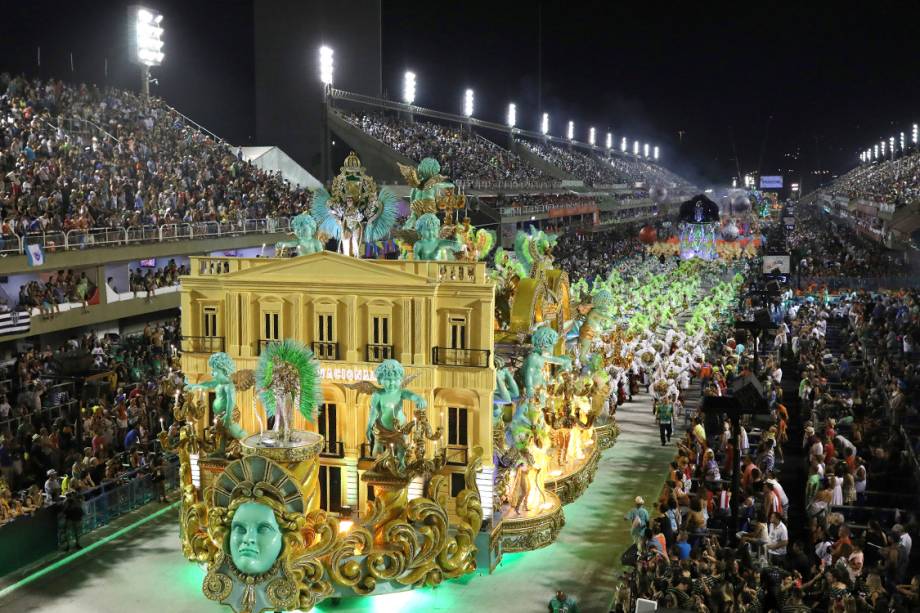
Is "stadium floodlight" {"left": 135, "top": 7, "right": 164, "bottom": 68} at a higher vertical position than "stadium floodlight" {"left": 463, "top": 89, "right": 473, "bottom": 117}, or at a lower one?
lower

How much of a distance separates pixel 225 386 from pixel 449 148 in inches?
1978

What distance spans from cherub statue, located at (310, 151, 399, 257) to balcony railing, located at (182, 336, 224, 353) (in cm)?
290

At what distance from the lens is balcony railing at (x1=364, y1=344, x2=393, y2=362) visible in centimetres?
1548

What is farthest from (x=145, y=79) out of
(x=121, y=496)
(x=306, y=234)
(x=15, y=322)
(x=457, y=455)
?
(x=457, y=455)

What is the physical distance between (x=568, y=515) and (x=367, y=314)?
6394mm

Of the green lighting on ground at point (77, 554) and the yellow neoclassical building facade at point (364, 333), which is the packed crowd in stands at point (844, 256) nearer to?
the yellow neoclassical building facade at point (364, 333)

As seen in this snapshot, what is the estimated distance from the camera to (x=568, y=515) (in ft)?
62.4

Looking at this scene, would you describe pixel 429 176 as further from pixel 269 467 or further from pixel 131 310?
pixel 131 310

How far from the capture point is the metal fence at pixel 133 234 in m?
25.2

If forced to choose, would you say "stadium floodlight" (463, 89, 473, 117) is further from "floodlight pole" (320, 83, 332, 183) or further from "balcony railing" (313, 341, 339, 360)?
"balcony railing" (313, 341, 339, 360)

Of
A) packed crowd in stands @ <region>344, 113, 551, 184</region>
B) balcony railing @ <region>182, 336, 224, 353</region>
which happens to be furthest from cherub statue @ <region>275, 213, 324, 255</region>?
packed crowd in stands @ <region>344, 113, 551, 184</region>

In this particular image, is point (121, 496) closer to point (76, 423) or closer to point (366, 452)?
point (76, 423)

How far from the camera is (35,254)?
2531cm

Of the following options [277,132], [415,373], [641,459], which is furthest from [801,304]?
[415,373]
